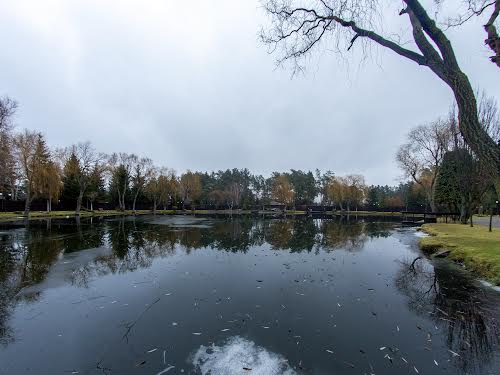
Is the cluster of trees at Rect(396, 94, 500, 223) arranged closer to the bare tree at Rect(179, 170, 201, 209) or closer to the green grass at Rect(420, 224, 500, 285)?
the green grass at Rect(420, 224, 500, 285)

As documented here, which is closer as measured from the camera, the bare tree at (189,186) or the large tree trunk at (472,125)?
the large tree trunk at (472,125)

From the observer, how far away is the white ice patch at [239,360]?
3.78 meters

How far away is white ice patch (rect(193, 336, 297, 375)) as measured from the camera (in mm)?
3779

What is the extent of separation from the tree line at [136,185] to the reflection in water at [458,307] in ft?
116

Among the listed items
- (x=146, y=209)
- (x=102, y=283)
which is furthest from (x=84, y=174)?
(x=102, y=283)

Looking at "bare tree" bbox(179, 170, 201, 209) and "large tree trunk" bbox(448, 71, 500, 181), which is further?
"bare tree" bbox(179, 170, 201, 209)

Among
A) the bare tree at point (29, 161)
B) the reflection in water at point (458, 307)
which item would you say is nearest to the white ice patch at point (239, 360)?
the reflection in water at point (458, 307)

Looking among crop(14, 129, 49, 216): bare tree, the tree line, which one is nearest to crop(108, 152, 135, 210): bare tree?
the tree line

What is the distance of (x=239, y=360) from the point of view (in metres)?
4.04

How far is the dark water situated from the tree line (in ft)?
95.4

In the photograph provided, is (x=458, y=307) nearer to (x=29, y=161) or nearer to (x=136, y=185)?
(x=29, y=161)

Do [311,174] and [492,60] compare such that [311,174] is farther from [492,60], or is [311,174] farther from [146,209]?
[492,60]

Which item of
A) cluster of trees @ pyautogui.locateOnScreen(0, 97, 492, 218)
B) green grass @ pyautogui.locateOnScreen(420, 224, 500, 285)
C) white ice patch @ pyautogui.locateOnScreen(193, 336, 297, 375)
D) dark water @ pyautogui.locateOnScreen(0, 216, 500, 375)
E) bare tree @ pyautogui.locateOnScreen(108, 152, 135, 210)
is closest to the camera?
white ice patch @ pyautogui.locateOnScreen(193, 336, 297, 375)

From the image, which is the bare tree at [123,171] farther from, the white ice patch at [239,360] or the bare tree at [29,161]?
the white ice patch at [239,360]
